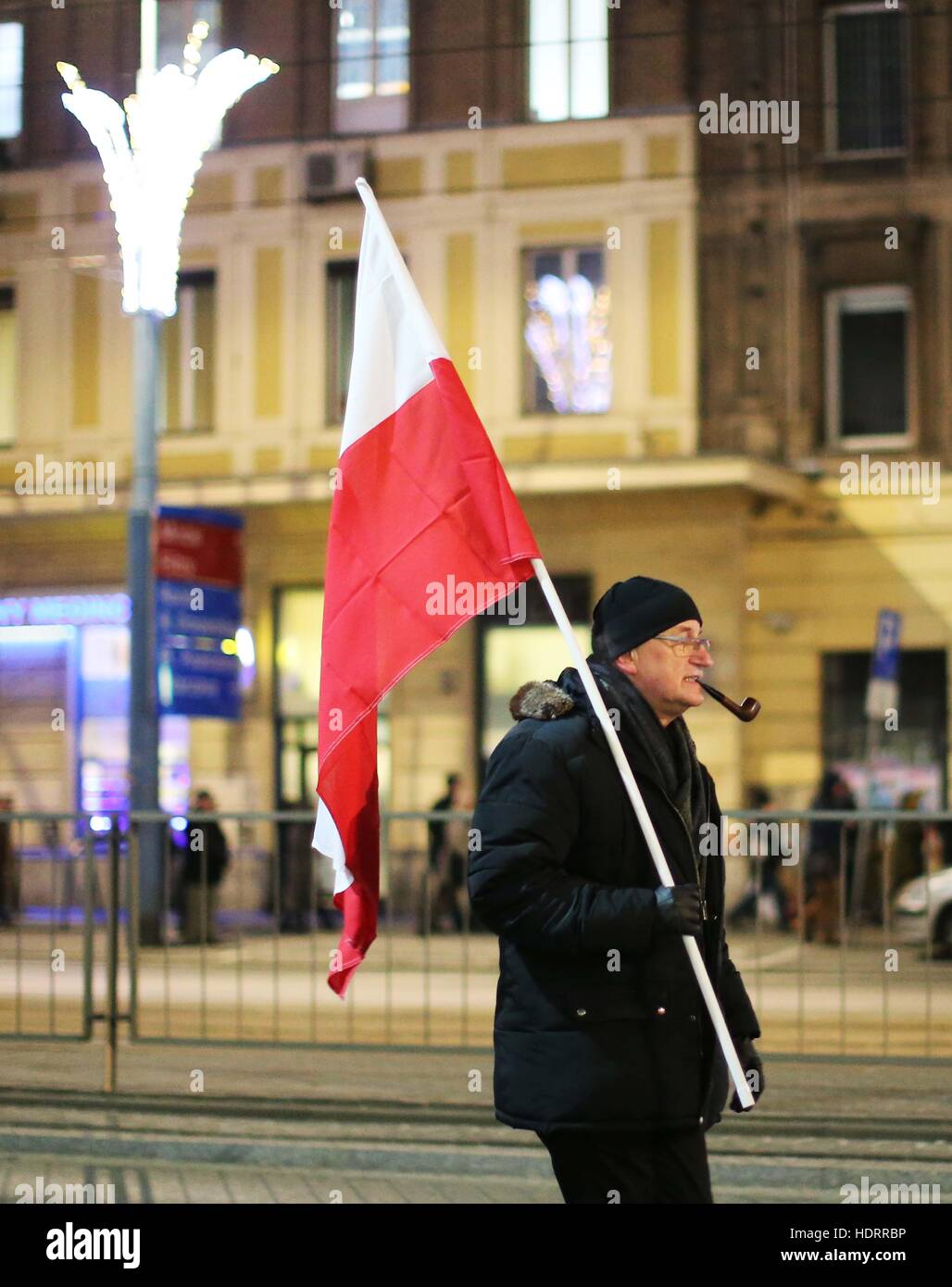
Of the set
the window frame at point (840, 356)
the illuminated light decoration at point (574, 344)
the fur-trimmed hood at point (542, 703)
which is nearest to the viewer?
the fur-trimmed hood at point (542, 703)

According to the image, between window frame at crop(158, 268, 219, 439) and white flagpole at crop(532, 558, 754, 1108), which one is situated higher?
window frame at crop(158, 268, 219, 439)

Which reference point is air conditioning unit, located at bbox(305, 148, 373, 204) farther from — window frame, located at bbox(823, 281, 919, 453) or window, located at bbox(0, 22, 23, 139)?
window frame, located at bbox(823, 281, 919, 453)

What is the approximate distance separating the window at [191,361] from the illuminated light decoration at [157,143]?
243 inches

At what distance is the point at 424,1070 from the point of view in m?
10.1

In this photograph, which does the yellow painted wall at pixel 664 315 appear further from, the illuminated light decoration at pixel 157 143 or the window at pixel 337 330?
the illuminated light decoration at pixel 157 143

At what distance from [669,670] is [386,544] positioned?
857 mm

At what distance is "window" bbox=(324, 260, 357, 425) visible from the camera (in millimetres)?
25031

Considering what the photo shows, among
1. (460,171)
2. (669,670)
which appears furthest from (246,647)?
(669,670)

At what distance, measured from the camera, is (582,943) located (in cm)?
445

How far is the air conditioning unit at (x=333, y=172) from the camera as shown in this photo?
24.8 metres

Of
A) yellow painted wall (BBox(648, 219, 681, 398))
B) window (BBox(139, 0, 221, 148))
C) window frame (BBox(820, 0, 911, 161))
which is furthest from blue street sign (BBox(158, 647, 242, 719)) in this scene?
window frame (BBox(820, 0, 911, 161))

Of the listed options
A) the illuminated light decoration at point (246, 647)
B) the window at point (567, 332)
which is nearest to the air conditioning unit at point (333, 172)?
the window at point (567, 332)

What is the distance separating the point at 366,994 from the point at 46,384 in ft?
57.0
